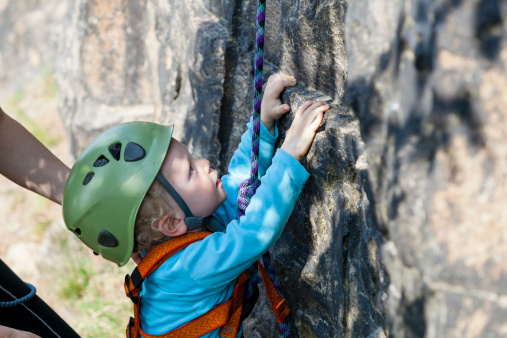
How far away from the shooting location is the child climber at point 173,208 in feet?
7.70

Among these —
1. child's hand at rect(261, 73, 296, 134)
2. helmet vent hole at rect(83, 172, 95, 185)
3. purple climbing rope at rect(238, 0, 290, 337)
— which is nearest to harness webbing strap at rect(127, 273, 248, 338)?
purple climbing rope at rect(238, 0, 290, 337)

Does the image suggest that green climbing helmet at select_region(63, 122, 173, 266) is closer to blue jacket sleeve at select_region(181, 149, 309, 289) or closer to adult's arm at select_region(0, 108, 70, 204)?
blue jacket sleeve at select_region(181, 149, 309, 289)

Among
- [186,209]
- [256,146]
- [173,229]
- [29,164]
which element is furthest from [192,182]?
[29,164]

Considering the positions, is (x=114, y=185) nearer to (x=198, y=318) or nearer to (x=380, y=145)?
(x=198, y=318)

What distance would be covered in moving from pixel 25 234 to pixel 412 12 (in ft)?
19.5

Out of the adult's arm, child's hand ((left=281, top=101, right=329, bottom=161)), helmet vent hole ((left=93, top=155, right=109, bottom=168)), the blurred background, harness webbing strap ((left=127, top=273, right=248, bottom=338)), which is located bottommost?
the blurred background

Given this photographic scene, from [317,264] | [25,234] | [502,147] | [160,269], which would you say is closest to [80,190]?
[160,269]

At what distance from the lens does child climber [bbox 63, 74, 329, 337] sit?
2346 mm

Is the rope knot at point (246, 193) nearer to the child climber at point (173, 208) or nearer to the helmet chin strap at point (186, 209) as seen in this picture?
the child climber at point (173, 208)

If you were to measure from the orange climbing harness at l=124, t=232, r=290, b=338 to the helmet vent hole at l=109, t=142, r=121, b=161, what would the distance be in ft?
1.44

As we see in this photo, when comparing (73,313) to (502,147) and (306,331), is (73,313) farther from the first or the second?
(502,147)

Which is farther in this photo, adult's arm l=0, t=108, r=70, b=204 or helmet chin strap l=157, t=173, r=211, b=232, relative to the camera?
adult's arm l=0, t=108, r=70, b=204

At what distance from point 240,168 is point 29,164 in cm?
114

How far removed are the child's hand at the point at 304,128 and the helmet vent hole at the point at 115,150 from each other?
0.73 metres
